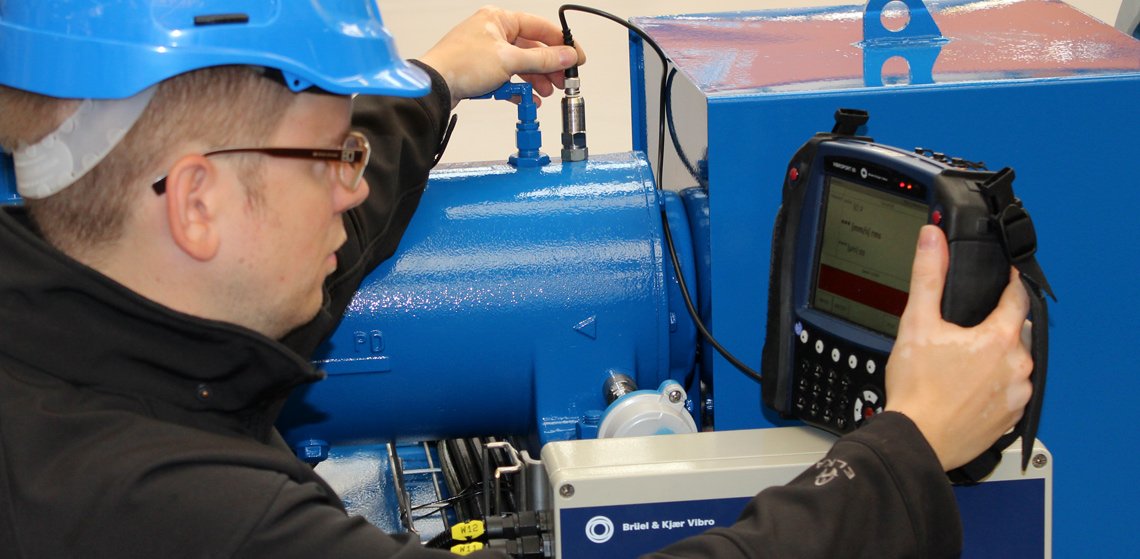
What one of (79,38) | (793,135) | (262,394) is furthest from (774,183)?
(79,38)

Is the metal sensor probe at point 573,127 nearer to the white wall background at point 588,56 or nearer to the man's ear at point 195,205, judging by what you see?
the man's ear at point 195,205

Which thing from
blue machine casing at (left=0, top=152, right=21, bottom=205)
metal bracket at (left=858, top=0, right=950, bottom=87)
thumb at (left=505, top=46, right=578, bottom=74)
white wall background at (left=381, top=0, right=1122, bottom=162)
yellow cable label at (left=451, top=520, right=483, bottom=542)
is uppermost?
metal bracket at (left=858, top=0, right=950, bottom=87)

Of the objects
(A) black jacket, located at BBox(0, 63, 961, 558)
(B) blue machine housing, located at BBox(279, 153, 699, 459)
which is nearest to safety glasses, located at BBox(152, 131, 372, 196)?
(A) black jacket, located at BBox(0, 63, 961, 558)

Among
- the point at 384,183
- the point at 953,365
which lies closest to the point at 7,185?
the point at 384,183

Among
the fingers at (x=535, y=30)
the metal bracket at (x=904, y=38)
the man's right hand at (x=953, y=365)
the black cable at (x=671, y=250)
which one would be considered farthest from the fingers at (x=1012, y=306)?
the fingers at (x=535, y=30)

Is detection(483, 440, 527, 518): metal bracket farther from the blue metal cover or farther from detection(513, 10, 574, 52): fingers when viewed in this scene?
detection(513, 10, 574, 52): fingers

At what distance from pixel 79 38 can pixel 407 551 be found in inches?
15.4

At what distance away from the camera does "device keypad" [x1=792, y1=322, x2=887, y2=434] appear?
101 centimetres

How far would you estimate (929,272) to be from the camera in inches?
35.5

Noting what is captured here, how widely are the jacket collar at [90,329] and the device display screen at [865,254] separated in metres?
0.48

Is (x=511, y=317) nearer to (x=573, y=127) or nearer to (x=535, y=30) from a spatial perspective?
(x=573, y=127)

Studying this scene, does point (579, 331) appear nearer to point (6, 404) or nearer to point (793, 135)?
point (793, 135)

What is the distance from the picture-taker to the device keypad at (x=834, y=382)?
1.01 metres

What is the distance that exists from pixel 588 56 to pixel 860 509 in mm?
3615
